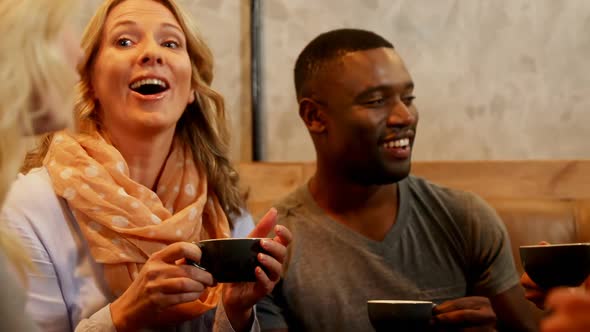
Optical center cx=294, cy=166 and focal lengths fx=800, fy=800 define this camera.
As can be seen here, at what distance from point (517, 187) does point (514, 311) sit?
1.95 feet

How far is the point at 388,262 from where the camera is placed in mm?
1817

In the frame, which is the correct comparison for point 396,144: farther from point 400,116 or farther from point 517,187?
point 517,187

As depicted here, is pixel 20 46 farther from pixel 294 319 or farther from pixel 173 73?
pixel 294 319

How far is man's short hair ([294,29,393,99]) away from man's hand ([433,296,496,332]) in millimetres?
744

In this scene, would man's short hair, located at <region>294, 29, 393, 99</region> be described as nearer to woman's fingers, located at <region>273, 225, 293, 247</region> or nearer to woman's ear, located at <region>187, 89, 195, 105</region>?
woman's ear, located at <region>187, 89, 195, 105</region>

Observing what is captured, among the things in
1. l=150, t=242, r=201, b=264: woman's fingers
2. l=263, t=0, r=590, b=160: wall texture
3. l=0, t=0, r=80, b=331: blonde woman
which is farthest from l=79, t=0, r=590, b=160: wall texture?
l=0, t=0, r=80, b=331: blonde woman

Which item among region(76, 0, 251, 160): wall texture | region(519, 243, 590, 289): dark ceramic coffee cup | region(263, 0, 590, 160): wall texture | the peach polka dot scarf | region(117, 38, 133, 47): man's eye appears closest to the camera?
region(519, 243, 590, 289): dark ceramic coffee cup

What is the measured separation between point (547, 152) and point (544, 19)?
16.2 inches

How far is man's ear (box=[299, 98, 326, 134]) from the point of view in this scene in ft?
6.51

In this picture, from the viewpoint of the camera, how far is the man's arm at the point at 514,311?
1.78 m

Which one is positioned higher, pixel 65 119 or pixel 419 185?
pixel 65 119

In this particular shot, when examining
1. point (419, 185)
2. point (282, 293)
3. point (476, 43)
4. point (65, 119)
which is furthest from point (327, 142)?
point (65, 119)

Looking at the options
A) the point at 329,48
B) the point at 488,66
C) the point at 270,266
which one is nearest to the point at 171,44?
the point at 329,48

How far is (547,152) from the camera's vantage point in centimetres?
247
